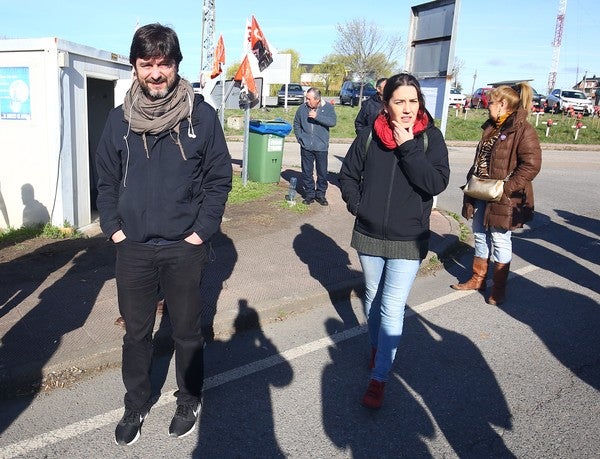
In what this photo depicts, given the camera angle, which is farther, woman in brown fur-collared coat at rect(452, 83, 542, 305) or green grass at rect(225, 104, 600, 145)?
green grass at rect(225, 104, 600, 145)

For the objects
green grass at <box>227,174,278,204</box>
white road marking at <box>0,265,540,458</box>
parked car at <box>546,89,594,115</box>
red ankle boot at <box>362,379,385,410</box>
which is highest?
parked car at <box>546,89,594,115</box>

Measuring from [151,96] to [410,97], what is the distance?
1.39 meters

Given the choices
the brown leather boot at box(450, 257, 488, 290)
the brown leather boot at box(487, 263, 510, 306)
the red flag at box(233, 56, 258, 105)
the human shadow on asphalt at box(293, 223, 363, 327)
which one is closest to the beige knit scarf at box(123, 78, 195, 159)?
the human shadow on asphalt at box(293, 223, 363, 327)

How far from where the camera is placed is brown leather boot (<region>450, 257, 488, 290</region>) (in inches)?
212

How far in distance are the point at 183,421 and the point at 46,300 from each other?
2.18 meters

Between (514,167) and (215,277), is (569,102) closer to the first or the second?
(514,167)

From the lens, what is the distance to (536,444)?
9.70 ft

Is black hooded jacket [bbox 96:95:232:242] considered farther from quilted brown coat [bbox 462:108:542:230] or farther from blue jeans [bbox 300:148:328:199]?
blue jeans [bbox 300:148:328:199]

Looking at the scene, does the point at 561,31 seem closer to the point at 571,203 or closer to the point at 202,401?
the point at 571,203

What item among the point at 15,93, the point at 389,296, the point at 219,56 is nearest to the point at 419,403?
the point at 389,296

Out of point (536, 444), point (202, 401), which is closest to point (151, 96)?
point (202, 401)

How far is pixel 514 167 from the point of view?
4785 millimetres

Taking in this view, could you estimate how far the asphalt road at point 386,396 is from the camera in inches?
114

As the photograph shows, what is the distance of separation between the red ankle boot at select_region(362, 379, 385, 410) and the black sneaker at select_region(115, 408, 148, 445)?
135cm
